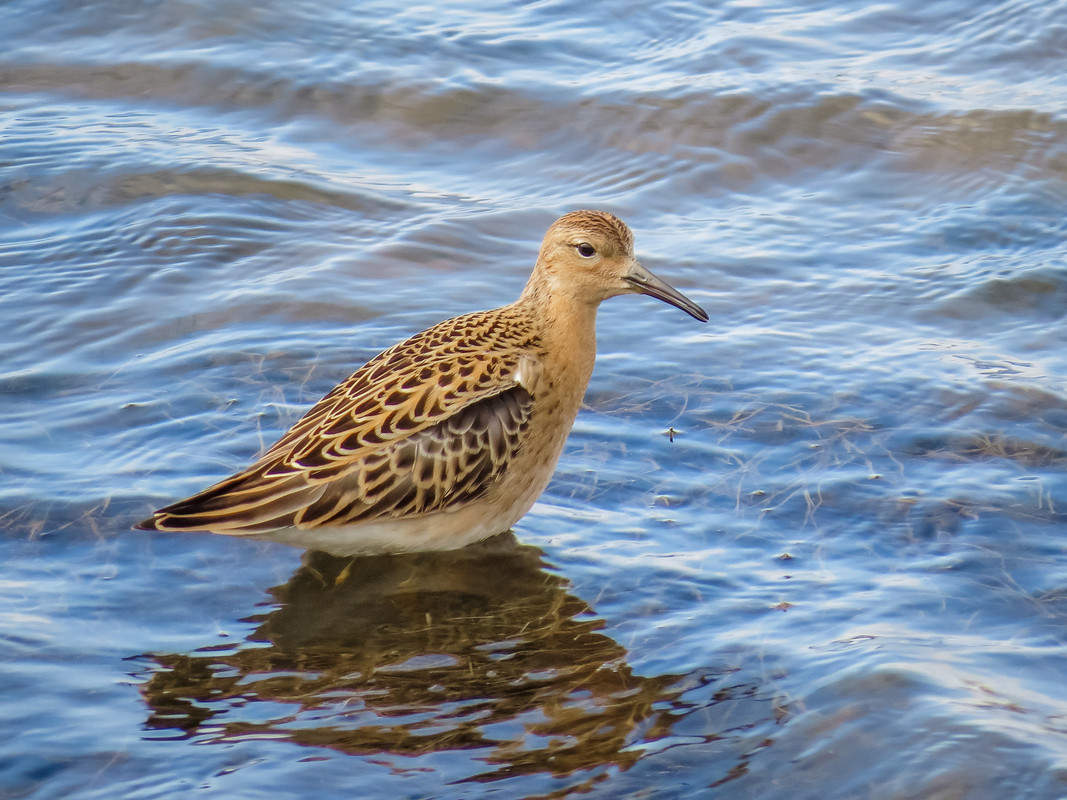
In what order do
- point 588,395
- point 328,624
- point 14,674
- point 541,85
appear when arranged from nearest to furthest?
1. point 14,674
2. point 328,624
3. point 588,395
4. point 541,85

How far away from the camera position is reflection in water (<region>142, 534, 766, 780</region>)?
A: 16.7ft

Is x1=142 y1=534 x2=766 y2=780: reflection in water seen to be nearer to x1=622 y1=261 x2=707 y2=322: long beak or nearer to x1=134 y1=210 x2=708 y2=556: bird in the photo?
x1=134 y1=210 x2=708 y2=556: bird

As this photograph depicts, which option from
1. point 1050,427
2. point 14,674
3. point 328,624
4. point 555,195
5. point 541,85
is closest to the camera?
point 14,674

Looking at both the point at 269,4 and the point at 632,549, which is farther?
the point at 269,4

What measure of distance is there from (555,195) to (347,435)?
14.2 ft

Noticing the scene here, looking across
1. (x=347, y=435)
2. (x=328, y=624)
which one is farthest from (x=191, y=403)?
(x=328, y=624)

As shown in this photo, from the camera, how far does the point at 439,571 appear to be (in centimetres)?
650

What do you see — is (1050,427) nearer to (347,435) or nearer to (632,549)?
(632,549)

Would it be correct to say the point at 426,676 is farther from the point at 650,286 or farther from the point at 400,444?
the point at 650,286

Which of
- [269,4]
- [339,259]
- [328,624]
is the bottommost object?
[328,624]

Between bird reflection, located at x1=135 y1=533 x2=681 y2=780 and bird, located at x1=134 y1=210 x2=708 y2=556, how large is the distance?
29cm

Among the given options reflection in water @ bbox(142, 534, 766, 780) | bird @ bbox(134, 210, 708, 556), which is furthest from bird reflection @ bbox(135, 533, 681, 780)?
bird @ bbox(134, 210, 708, 556)

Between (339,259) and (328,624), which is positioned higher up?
(339,259)

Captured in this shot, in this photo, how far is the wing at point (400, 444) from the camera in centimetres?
605
